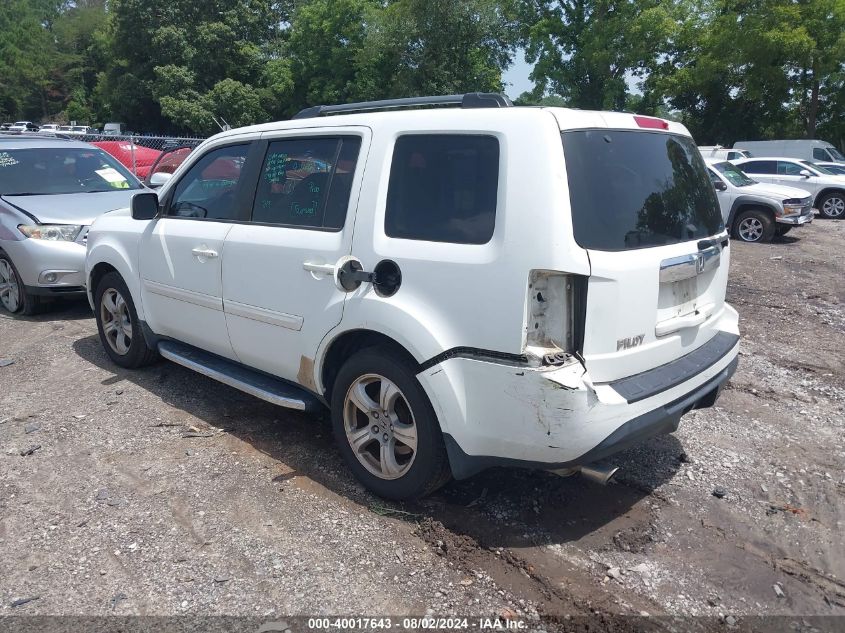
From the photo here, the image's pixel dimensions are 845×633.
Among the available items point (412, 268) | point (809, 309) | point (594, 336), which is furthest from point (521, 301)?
point (809, 309)

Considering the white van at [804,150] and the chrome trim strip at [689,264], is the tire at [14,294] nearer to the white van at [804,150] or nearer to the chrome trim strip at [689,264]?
the chrome trim strip at [689,264]

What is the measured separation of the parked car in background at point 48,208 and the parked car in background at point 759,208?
1057 cm

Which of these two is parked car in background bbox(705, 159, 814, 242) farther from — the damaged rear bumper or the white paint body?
the damaged rear bumper

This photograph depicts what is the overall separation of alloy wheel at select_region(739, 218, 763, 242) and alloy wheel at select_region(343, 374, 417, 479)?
1204 cm

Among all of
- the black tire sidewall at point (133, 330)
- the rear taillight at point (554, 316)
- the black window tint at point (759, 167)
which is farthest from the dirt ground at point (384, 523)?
the black window tint at point (759, 167)

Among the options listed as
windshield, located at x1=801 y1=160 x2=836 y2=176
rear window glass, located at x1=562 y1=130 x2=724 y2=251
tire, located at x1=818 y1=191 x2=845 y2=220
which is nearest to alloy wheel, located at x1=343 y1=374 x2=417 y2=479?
rear window glass, located at x1=562 y1=130 x2=724 y2=251

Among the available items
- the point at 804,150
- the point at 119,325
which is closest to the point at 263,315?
the point at 119,325

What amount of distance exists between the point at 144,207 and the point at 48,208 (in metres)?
3.03

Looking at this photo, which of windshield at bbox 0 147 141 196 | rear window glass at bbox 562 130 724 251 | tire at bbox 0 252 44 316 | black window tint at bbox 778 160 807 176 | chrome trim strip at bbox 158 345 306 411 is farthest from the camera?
black window tint at bbox 778 160 807 176

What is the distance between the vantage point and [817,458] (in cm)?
421

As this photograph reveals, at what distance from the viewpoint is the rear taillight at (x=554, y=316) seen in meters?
2.89

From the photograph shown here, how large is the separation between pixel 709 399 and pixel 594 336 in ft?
3.57

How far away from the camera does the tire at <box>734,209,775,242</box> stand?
13.3 metres

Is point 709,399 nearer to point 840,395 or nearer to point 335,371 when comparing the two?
point 335,371
